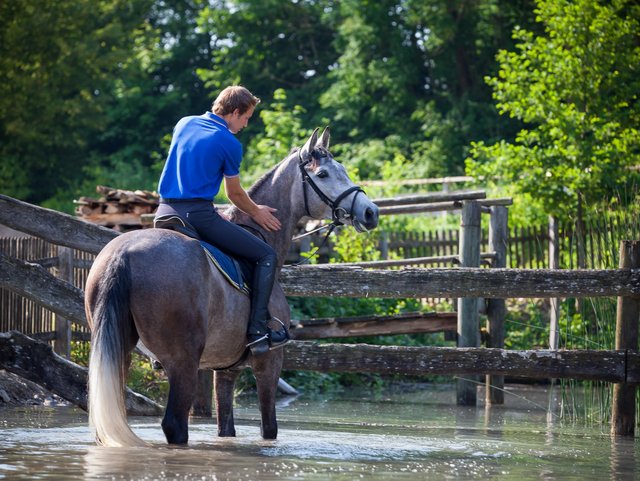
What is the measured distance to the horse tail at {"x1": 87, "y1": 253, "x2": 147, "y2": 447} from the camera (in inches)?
235

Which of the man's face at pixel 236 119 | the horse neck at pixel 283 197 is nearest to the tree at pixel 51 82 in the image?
the horse neck at pixel 283 197

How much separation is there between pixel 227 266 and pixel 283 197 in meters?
1.09

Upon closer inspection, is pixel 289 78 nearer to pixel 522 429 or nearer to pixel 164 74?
pixel 164 74

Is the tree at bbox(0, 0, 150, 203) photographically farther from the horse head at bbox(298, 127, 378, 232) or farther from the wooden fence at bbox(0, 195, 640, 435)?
the horse head at bbox(298, 127, 378, 232)

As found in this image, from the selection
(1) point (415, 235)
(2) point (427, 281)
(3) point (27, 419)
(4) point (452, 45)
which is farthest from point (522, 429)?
(4) point (452, 45)

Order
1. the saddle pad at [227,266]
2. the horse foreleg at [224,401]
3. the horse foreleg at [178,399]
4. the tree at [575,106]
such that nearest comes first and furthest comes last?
the horse foreleg at [178,399]
the saddle pad at [227,266]
the horse foreleg at [224,401]
the tree at [575,106]

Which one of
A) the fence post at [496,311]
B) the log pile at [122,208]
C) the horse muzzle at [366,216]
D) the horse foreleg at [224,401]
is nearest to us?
the horse muzzle at [366,216]

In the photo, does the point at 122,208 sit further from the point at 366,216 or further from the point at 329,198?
the point at 366,216

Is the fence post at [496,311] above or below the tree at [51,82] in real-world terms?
below

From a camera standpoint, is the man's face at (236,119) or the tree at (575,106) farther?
the tree at (575,106)

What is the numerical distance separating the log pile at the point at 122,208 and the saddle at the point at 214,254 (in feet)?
24.2

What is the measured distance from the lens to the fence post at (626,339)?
9039mm

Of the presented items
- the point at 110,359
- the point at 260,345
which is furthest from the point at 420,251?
the point at 110,359

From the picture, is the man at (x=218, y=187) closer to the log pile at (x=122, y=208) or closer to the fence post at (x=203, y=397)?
the fence post at (x=203, y=397)
